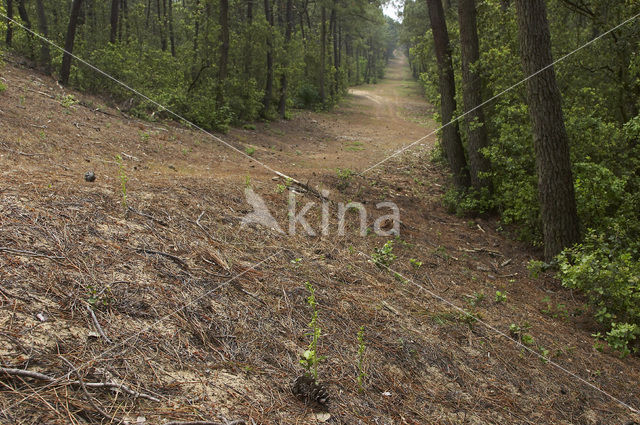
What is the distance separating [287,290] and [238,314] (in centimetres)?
68

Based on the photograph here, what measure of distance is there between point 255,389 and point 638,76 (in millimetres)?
9565

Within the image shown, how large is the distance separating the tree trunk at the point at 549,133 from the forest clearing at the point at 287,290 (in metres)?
0.22

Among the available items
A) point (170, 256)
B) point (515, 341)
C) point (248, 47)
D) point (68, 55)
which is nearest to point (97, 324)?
point (170, 256)

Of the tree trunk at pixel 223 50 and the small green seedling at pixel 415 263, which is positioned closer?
the small green seedling at pixel 415 263

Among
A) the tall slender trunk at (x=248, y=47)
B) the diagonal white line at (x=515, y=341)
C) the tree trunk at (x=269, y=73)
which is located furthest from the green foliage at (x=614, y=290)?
the tree trunk at (x=269, y=73)

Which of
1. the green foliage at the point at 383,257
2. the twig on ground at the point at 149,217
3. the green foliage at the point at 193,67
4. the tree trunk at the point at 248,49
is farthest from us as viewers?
the tree trunk at the point at 248,49

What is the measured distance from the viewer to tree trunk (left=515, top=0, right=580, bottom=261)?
6.42 m

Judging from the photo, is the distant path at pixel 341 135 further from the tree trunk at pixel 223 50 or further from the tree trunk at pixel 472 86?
the tree trunk at pixel 472 86

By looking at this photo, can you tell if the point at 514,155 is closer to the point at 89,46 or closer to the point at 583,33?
the point at 583,33

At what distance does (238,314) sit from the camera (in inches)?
144

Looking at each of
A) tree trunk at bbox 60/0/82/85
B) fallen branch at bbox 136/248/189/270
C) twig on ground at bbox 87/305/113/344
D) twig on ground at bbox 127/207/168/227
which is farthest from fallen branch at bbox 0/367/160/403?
tree trunk at bbox 60/0/82/85

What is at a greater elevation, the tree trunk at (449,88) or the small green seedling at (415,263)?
the tree trunk at (449,88)

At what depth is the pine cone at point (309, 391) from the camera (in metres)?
2.94

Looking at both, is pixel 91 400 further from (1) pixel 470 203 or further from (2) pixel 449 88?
(2) pixel 449 88
